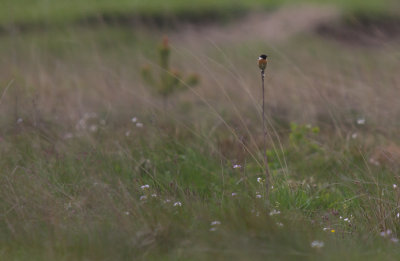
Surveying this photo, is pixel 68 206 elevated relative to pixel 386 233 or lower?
elevated

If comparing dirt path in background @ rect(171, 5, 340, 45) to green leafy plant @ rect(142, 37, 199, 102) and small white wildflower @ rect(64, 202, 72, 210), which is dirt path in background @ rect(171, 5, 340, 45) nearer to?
green leafy plant @ rect(142, 37, 199, 102)

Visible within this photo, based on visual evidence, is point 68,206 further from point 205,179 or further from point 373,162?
point 373,162

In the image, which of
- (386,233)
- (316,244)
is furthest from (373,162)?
(316,244)

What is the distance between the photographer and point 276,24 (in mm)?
10898

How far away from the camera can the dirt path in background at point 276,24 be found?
1012cm

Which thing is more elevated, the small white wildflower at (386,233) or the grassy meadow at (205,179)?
the grassy meadow at (205,179)

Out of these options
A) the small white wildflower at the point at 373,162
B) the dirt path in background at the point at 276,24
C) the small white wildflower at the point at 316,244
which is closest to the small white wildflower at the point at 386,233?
the small white wildflower at the point at 316,244

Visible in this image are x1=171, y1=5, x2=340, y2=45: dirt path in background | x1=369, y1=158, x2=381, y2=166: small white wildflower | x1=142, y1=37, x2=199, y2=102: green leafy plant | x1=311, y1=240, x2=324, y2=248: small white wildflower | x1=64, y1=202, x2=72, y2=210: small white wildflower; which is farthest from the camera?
x1=171, y1=5, x2=340, y2=45: dirt path in background

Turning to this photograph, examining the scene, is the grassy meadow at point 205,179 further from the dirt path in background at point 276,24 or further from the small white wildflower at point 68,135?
the dirt path in background at point 276,24

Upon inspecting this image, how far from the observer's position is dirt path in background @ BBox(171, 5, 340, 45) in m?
10.1

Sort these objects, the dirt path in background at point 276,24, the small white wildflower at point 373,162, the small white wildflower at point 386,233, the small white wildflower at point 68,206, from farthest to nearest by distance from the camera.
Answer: the dirt path in background at point 276,24
the small white wildflower at point 373,162
the small white wildflower at point 68,206
the small white wildflower at point 386,233

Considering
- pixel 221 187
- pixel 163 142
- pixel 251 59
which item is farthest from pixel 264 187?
pixel 251 59

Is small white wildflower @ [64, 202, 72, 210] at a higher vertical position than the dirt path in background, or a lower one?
lower

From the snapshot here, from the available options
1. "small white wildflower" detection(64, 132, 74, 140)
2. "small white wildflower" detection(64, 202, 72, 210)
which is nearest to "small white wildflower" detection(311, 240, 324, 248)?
"small white wildflower" detection(64, 202, 72, 210)
